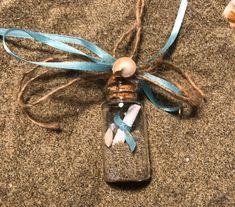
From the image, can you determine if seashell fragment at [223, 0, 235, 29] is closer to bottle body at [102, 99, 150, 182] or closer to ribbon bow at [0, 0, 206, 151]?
ribbon bow at [0, 0, 206, 151]

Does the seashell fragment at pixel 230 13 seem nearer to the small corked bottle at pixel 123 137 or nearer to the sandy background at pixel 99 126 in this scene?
the sandy background at pixel 99 126

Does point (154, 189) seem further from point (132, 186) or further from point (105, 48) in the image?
point (105, 48)

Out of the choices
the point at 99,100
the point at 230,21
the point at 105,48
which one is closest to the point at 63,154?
the point at 99,100

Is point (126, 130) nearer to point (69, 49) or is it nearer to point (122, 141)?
point (122, 141)

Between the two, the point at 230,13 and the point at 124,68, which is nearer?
the point at 124,68


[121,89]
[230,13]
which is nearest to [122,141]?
[121,89]

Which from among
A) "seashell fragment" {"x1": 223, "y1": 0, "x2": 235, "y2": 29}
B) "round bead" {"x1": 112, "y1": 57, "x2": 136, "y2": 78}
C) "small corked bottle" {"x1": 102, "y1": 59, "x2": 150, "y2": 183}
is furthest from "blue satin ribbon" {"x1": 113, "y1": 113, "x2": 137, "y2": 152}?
"seashell fragment" {"x1": 223, "y1": 0, "x2": 235, "y2": 29}

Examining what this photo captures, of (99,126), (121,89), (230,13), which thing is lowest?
(99,126)

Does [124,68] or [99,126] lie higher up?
[124,68]
